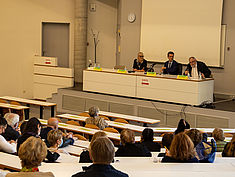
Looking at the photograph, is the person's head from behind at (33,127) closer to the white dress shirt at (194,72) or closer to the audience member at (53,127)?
the audience member at (53,127)

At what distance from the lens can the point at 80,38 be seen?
13547 millimetres

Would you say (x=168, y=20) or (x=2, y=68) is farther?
(x=2, y=68)

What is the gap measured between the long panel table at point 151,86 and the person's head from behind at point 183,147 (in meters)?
5.58

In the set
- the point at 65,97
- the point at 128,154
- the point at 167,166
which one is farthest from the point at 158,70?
the point at 167,166

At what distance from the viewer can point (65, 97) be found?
37.5ft

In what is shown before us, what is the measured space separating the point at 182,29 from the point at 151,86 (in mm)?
2352

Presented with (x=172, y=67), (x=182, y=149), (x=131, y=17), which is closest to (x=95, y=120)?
(x=172, y=67)

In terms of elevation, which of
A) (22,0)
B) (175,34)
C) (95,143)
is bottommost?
(95,143)

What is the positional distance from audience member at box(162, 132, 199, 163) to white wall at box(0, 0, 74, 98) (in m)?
10.3

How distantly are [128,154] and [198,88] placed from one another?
15.8 ft

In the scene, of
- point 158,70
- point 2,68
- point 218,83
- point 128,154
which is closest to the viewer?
point 128,154

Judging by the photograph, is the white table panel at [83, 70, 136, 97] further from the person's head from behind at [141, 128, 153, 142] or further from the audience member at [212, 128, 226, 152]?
the audience member at [212, 128, 226, 152]

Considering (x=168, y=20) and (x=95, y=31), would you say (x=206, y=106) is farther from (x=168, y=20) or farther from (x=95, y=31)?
(x=95, y=31)

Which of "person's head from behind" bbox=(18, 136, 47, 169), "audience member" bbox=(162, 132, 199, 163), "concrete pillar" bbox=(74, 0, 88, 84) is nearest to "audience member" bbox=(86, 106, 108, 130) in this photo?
"audience member" bbox=(162, 132, 199, 163)
